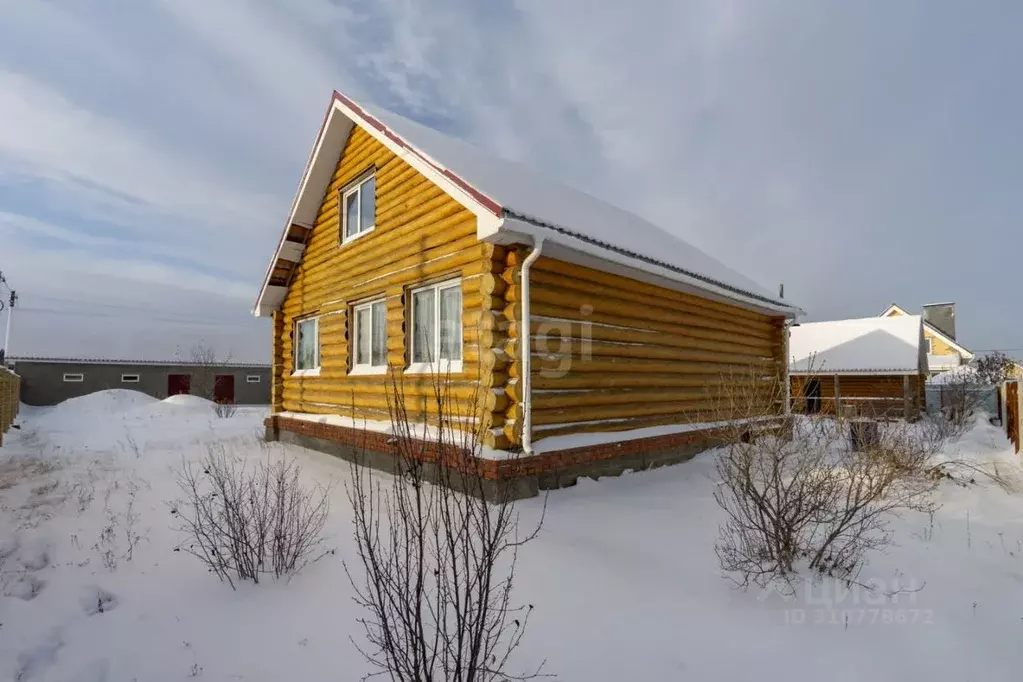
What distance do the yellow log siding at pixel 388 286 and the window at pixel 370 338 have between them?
17 cm

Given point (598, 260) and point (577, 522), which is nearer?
point (577, 522)

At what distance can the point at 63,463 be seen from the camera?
10.2m

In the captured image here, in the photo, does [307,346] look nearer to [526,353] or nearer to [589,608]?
[526,353]

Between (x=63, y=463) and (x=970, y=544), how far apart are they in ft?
46.4

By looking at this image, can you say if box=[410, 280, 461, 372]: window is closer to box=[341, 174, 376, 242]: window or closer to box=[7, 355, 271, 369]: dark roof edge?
box=[341, 174, 376, 242]: window

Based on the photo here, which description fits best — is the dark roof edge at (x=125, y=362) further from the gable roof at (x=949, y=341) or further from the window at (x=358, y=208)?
the gable roof at (x=949, y=341)

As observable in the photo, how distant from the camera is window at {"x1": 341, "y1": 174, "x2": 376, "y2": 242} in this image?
1027cm

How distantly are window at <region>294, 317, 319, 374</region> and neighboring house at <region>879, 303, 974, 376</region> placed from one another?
40350mm

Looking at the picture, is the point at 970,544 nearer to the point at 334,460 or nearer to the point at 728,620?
the point at 728,620

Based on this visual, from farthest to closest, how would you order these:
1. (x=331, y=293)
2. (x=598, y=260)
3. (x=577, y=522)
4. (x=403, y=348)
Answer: (x=331, y=293), (x=403, y=348), (x=598, y=260), (x=577, y=522)

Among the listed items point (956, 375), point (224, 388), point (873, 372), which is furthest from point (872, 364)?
point (224, 388)

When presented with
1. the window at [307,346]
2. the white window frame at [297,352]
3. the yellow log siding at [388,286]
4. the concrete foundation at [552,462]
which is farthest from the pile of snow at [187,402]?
the concrete foundation at [552,462]

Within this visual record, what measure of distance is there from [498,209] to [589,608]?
170 inches

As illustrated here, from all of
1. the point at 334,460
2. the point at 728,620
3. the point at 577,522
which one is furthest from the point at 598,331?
the point at 334,460
